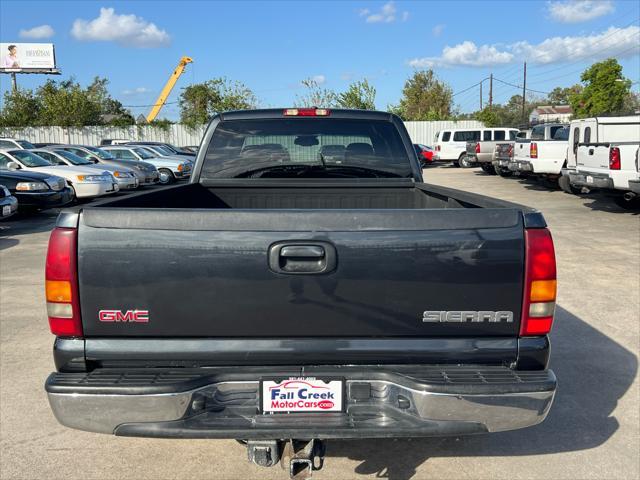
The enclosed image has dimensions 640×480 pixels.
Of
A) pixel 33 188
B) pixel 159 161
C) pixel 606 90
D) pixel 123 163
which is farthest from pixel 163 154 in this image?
pixel 606 90

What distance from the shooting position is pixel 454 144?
31516 millimetres

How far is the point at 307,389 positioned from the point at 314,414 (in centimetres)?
11

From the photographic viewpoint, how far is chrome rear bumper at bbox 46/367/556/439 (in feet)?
7.96

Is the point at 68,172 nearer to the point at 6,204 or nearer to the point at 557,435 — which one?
the point at 6,204

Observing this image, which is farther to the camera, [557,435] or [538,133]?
[538,133]

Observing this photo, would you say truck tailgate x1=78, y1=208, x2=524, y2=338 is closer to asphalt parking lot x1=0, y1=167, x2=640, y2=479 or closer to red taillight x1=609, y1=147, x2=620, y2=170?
asphalt parking lot x1=0, y1=167, x2=640, y2=479

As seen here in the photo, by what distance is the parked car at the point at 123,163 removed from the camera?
67.0 feet

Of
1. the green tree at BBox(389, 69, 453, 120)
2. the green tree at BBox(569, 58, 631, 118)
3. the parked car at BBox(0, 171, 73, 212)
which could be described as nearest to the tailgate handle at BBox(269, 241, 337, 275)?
the parked car at BBox(0, 171, 73, 212)

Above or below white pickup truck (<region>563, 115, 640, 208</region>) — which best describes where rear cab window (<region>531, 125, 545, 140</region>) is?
above

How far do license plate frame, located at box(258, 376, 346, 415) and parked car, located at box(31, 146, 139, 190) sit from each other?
52.5 feet

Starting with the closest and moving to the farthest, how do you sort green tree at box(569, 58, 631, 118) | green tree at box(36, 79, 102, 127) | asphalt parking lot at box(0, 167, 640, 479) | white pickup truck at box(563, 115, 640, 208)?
asphalt parking lot at box(0, 167, 640, 479) < white pickup truck at box(563, 115, 640, 208) < green tree at box(569, 58, 631, 118) < green tree at box(36, 79, 102, 127)

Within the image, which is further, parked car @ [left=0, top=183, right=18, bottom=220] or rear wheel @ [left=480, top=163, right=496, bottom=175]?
rear wheel @ [left=480, top=163, right=496, bottom=175]

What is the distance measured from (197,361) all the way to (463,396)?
1129 mm

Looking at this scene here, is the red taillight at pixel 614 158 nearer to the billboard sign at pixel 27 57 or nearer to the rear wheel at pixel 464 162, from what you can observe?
the rear wheel at pixel 464 162
